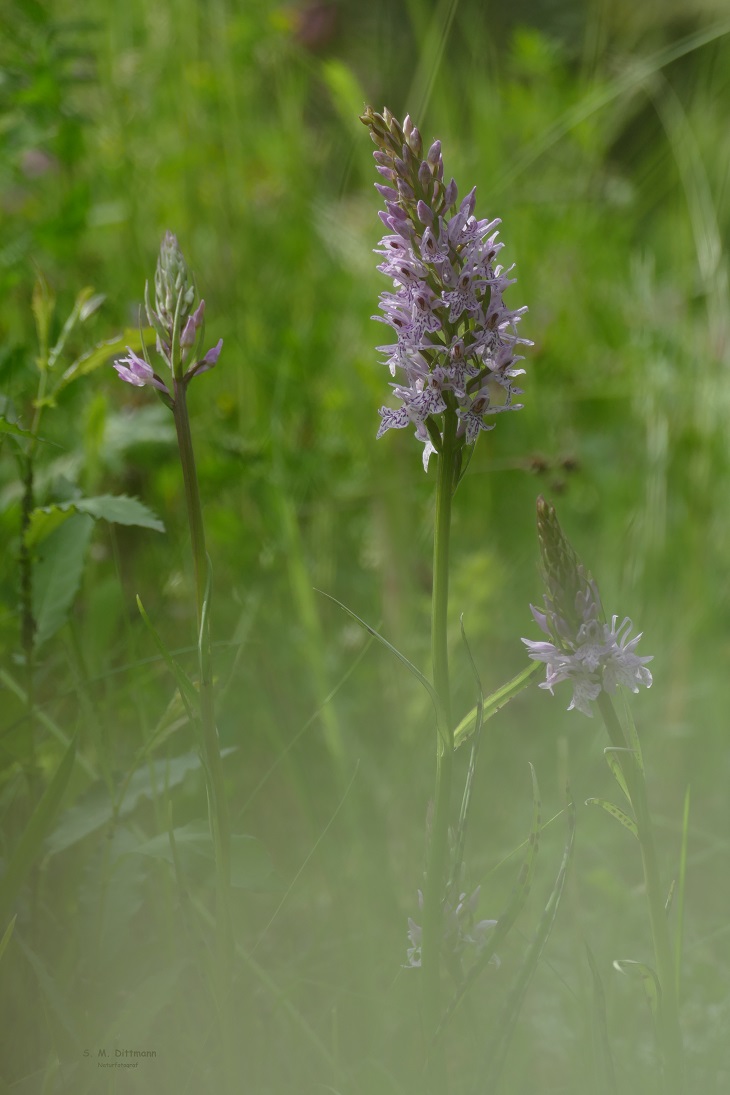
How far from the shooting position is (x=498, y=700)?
81 cm

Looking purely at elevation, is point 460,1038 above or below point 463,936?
below

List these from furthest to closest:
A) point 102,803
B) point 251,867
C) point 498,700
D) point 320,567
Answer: point 320,567, point 102,803, point 251,867, point 498,700

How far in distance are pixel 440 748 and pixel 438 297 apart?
0.33 metres

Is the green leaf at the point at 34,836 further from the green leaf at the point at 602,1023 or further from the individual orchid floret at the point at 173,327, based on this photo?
the green leaf at the point at 602,1023

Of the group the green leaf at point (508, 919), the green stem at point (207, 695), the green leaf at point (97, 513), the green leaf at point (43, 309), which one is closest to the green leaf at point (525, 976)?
the green leaf at point (508, 919)

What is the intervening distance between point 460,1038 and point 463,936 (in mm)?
358

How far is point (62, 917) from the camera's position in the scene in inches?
45.4

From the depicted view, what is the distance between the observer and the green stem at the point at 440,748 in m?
0.71

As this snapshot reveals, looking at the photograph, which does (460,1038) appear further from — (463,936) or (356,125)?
(356,125)

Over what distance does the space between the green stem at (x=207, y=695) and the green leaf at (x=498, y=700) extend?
0.61 feet

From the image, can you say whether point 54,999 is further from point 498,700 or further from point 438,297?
point 438,297

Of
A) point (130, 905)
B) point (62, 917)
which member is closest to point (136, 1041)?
point (130, 905)

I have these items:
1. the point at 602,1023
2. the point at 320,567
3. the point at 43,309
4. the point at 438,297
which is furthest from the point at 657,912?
the point at 320,567

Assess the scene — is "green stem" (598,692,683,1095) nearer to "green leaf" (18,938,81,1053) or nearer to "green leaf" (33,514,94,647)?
"green leaf" (18,938,81,1053)
